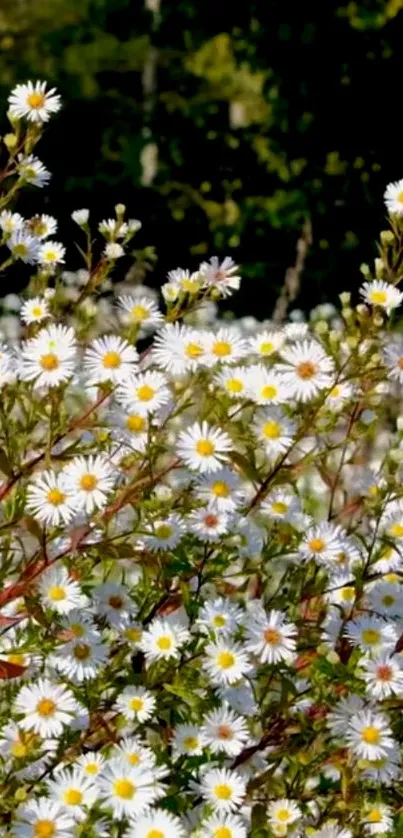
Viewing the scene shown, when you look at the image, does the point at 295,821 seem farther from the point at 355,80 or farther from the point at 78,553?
the point at 355,80

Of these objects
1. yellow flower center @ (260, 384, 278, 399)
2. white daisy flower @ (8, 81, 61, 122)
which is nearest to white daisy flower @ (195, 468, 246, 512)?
yellow flower center @ (260, 384, 278, 399)

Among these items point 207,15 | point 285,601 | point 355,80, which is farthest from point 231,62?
point 285,601

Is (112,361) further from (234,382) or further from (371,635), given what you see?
(371,635)

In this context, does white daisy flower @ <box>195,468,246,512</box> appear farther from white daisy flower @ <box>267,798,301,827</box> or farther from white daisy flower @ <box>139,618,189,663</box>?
white daisy flower @ <box>267,798,301,827</box>

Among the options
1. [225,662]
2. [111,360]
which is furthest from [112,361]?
[225,662]

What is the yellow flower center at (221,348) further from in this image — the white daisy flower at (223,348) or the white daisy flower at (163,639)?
the white daisy flower at (163,639)

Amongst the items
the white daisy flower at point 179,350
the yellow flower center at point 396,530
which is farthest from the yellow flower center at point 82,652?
the yellow flower center at point 396,530
